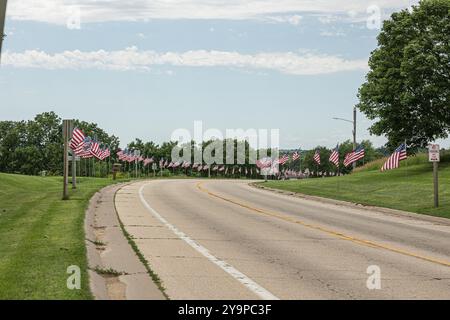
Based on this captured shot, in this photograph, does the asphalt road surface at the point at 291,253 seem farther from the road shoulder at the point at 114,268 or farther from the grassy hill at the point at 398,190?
the grassy hill at the point at 398,190

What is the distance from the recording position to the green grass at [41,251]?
348 inches

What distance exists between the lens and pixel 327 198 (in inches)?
1353

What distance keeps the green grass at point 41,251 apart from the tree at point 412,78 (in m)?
32.3

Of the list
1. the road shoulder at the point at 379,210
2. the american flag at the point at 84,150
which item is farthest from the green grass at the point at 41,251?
the american flag at the point at 84,150

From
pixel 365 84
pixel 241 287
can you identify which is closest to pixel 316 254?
pixel 241 287

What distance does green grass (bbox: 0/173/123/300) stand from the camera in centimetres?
885

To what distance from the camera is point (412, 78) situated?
4862cm

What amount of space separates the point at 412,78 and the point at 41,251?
132 ft

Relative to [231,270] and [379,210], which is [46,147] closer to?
[379,210]

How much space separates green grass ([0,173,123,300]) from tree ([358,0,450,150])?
3232 centimetres

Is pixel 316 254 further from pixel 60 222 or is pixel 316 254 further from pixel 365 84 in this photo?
pixel 365 84

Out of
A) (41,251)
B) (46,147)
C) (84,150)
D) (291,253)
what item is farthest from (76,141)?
(46,147)

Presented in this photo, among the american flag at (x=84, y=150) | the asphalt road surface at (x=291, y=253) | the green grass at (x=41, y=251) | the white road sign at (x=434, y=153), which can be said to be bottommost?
the asphalt road surface at (x=291, y=253)
